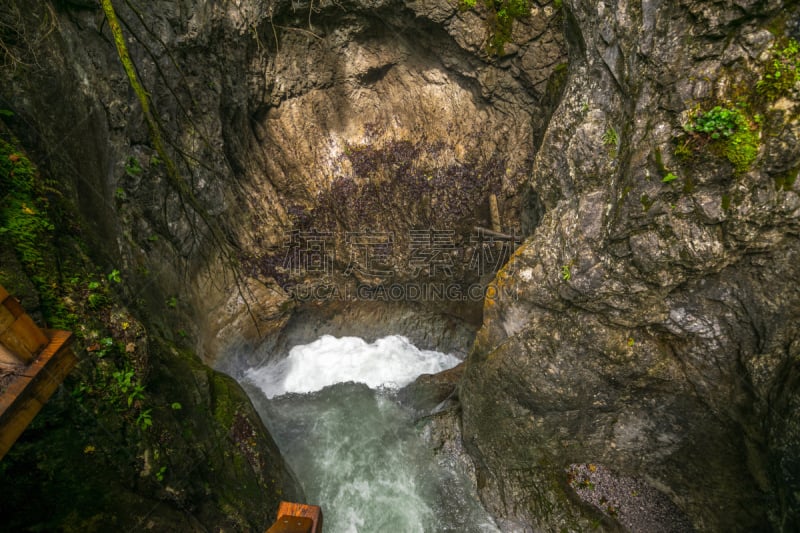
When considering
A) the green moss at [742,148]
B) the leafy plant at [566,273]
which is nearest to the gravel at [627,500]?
the leafy plant at [566,273]

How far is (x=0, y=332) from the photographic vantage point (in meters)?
1.50

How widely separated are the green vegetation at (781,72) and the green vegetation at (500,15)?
508cm

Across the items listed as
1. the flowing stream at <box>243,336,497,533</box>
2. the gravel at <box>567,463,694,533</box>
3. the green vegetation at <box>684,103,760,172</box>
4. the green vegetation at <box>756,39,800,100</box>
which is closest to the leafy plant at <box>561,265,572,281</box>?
the green vegetation at <box>684,103,760,172</box>

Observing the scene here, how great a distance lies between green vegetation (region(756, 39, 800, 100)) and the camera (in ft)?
9.29

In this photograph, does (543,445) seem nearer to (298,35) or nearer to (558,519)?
(558,519)

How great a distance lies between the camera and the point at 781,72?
2.89 meters

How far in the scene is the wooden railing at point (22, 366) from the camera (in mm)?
1479

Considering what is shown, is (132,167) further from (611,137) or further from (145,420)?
(611,137)

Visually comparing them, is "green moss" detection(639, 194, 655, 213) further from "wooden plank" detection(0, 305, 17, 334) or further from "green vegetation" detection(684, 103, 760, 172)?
"wooden plank" detection(0, 305, 17, 334)

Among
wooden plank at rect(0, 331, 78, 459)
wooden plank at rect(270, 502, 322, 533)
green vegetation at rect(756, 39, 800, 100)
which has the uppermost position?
green vegetation at rect(756, 39, 800, 100)

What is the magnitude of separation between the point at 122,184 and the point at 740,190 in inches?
285

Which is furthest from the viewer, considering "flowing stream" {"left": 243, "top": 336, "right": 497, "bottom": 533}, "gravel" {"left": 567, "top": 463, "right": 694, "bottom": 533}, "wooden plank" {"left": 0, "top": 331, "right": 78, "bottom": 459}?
"flowing stream" {"left": 243, "top": 336, "right": 497, "bottom": 533}

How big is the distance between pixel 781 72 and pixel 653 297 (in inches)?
86.5

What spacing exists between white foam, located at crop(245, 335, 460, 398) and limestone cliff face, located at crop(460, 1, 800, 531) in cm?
261
